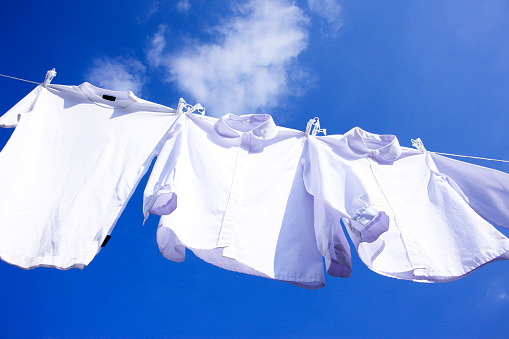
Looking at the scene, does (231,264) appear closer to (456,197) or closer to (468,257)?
(468,257)

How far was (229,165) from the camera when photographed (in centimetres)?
203

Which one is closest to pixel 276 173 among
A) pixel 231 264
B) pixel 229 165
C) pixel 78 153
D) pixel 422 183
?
pixel 229 165

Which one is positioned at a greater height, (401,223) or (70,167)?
(401,223)

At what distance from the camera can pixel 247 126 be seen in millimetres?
2303

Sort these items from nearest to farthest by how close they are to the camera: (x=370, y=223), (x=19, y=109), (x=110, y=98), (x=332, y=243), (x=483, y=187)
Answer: (x=370, y=223) < (x=332, y=243) < (x=19, y=109) < (x=110, y=98) < (x=483, y=187)

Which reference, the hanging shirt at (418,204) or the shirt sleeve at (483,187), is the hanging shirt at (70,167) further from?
the shirt sleeve at (483,187)

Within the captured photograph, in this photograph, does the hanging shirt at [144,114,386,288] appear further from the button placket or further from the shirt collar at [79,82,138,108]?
the shirt collar at [79,82,138,108]

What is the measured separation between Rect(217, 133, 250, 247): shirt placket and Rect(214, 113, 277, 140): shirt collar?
0.07 m

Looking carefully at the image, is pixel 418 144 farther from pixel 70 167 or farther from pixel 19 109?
pixel 19 109

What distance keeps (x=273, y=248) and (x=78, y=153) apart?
47.3 inches

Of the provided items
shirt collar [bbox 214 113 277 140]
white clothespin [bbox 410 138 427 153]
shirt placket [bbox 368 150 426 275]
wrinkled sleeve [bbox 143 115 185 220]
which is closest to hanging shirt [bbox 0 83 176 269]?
wrinkled sleeve [bbox 143 115 185 220]

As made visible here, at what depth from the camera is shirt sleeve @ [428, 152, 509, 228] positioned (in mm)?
2275

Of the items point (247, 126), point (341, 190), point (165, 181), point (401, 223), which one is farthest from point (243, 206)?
point (401, 223)

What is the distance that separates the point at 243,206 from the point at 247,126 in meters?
0.68
